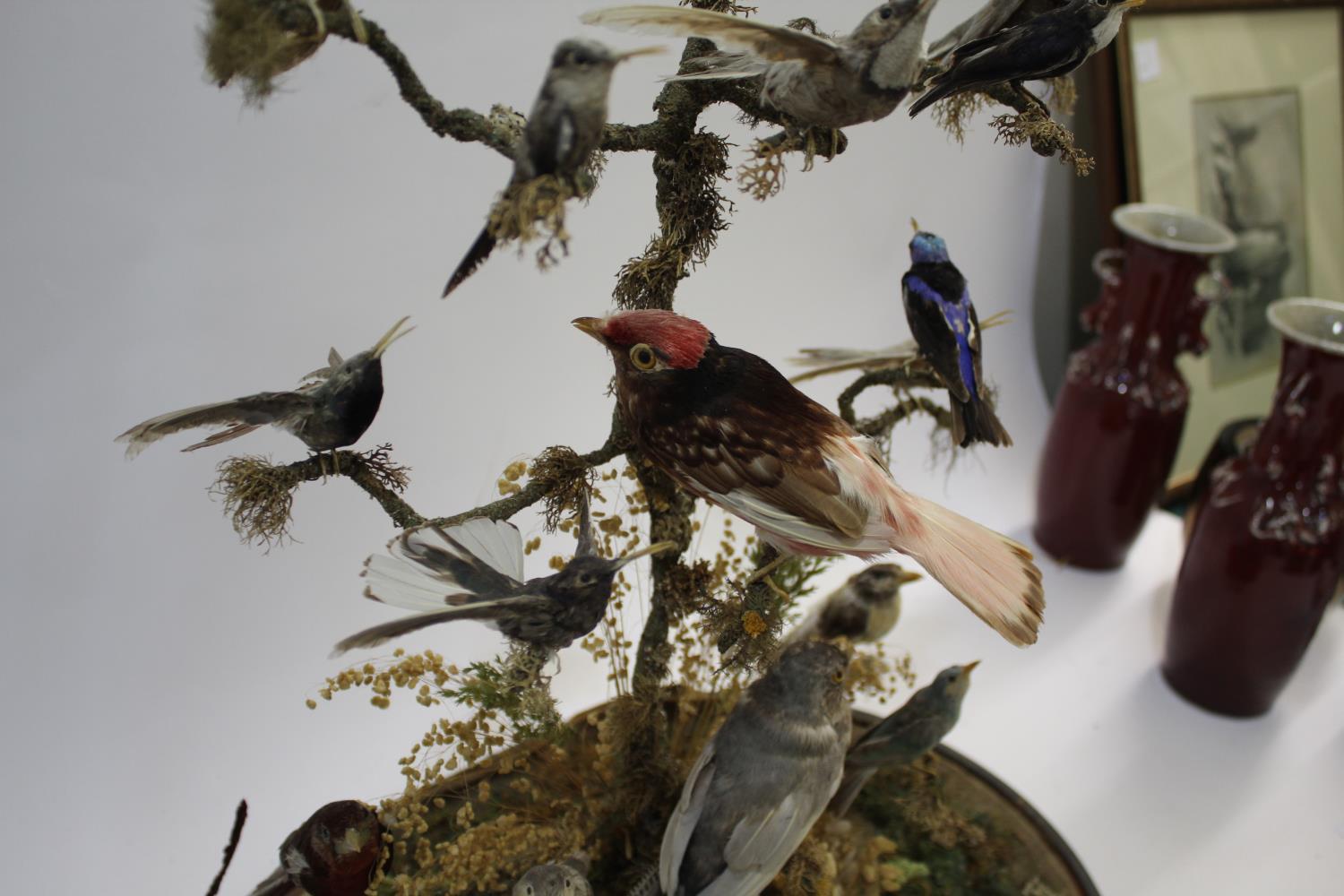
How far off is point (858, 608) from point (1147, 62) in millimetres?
1245

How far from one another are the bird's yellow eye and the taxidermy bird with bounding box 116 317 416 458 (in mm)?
148

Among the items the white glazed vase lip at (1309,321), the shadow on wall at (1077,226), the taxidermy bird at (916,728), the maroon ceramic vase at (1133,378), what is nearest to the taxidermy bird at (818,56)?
the taxidermy bird at (916,728)

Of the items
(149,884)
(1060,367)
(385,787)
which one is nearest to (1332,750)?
(1060,367)

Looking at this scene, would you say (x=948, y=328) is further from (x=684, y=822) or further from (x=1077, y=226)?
(x=1077, y=226)

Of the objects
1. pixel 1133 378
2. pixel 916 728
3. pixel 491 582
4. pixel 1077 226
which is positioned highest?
pixel 1077 226

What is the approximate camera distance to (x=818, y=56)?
24.0 inches

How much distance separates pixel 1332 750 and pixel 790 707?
1.04 metres

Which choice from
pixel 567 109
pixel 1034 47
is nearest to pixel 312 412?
pixel 567 109

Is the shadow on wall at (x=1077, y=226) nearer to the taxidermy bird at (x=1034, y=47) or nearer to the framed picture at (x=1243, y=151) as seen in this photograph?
the framed picture at (x=1243, y=151)

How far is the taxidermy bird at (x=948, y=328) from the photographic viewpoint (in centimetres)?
82

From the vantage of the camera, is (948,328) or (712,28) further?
(948,328)

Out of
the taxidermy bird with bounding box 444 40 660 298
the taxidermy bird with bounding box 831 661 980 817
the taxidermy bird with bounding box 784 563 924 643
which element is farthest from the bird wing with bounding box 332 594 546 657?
the taxidermy bird with bounding box 784 563 924 643

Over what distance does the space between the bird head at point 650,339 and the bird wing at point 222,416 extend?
0.20m

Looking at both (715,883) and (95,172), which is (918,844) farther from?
(95,172)
